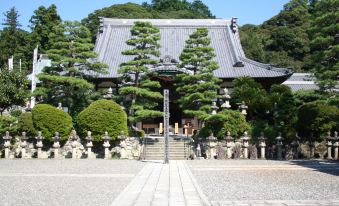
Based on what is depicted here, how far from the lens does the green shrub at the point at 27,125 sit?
60.1 feet

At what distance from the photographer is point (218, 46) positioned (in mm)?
29125

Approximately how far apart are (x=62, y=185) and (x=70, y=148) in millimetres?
9659

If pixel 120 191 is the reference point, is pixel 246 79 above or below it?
above

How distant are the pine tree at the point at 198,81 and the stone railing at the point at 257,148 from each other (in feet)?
5.23

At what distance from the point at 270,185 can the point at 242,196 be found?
75.9 inches

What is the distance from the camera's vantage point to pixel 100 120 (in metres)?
18.0

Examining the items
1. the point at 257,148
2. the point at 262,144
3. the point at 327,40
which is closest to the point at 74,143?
the point at 257,148

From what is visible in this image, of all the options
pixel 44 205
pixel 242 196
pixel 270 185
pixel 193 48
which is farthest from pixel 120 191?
pixel 193 48

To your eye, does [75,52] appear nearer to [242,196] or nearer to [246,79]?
[246,79]

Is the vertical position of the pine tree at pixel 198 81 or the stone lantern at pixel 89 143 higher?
the pine tree at pixel 198 81

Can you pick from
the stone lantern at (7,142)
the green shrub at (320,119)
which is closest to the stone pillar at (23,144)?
the stone lantern at (7,142)

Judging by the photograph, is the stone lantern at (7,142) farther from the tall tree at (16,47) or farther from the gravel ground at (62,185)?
the tall tree at (16,47)

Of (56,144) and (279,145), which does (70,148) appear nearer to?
(56,144)

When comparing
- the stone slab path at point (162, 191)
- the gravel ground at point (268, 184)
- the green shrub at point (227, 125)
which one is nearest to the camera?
the stone slab path at point (162, 191)
